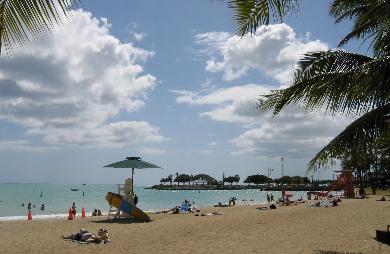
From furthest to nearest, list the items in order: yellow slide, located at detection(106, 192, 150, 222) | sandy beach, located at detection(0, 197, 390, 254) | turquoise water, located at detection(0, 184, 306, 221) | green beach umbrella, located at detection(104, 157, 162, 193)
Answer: turquoise water, located at detection(0, 184, 306, 221) → green beach umbrella, located at detection(104, 157, 162, 193) → yellow slide, located at detection(106, 192, 150, 222) → sandy beach, located at detection(0, 197, 390, 254)

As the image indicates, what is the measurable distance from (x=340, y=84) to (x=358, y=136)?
2.54 ft

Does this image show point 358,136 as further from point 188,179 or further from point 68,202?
point 188,179

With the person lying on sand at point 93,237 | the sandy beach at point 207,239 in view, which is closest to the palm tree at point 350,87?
the sandy beach at point 207,239

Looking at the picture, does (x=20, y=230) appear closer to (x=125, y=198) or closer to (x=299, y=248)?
(x=125, y=198)

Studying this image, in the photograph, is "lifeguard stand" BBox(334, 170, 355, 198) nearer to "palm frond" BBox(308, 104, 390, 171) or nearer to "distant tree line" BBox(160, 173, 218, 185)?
"palm frond" BBox(308, 104, 390, 171)

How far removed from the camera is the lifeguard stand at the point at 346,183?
41.8m

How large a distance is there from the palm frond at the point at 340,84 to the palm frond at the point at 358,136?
15cm

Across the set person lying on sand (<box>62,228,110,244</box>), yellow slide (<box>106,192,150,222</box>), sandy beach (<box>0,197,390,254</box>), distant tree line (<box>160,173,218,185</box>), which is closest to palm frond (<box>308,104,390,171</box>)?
sandy beach (<box>0,197,390,254</box>)

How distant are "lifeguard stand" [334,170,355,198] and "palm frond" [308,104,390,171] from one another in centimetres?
3768

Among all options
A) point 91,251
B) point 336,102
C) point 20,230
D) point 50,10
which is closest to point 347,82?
point 336,102

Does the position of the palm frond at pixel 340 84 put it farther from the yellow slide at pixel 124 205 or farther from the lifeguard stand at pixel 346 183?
the lifeguard stand at pixel 346 183

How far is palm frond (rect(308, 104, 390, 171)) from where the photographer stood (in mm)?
5664

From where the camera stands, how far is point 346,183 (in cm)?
4262

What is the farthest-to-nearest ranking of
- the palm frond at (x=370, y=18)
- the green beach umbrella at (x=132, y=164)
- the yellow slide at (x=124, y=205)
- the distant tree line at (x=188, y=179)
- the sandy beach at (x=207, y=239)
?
1. the distant tree line at (x=188, y=179)
2. the green beach umbrella at (x=132, y=164)
3. the yellow slide at (x=124, y=205)
4. the sandy beach at (x=207, y=239)
5. the palm frond at (x=370, y=18)
